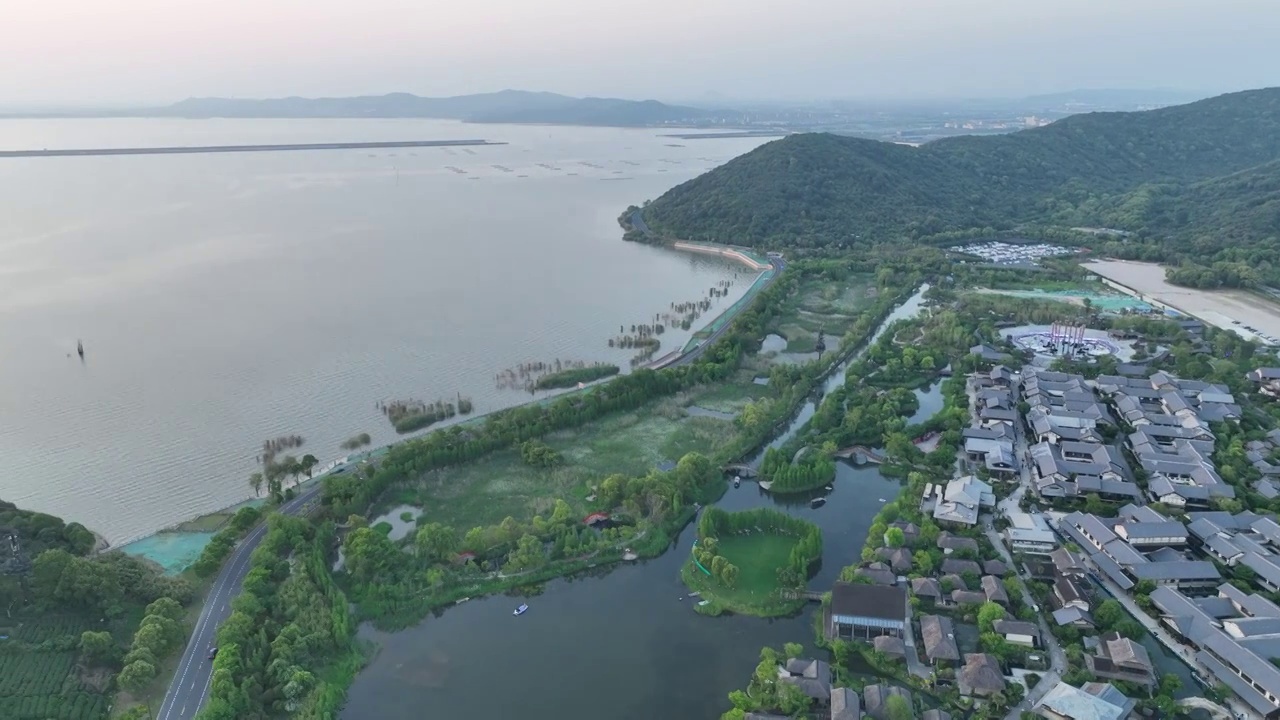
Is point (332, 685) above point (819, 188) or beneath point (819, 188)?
beneath

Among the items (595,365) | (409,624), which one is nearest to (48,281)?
(595,365)

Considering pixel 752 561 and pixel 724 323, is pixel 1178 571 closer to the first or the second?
pixel 752 561

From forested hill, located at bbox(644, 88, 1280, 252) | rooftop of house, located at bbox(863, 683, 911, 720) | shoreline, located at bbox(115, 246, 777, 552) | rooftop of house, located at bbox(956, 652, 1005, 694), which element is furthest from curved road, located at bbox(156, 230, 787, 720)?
forested hill, located at bbox(644, 88, 1280, 252)

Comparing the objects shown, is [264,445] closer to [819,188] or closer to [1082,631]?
[1082,631]

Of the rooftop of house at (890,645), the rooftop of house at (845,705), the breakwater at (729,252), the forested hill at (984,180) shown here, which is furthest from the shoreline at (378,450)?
the forested hill at (984,180)

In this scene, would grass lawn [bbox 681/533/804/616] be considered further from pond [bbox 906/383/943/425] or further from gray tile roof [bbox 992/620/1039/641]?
pond [bbox 906/383/943/425]

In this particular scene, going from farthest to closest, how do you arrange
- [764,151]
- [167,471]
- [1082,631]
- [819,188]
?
[764,151] < [819,188] < [167,471] < [1082,631]
